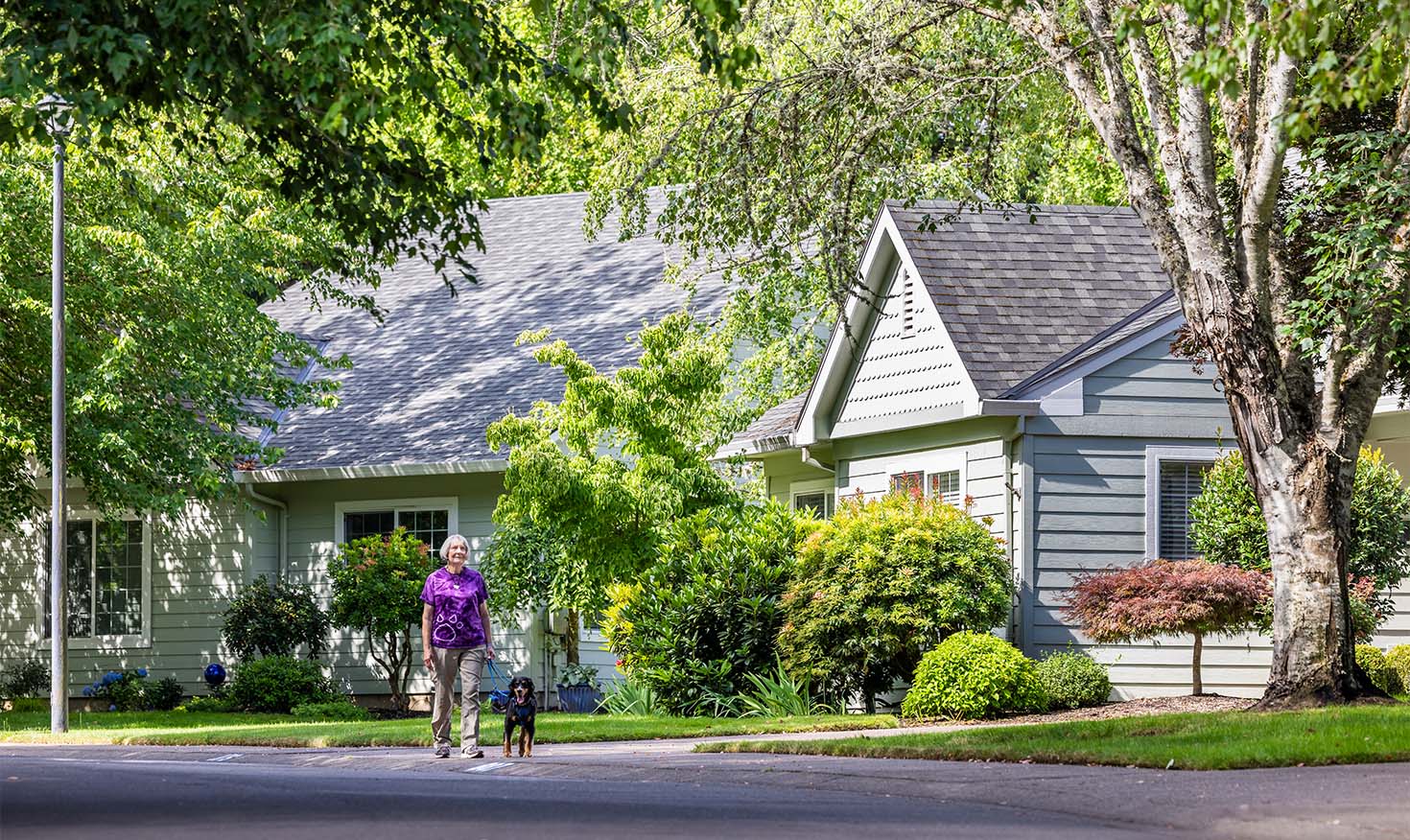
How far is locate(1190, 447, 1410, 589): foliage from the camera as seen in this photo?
18188 mm

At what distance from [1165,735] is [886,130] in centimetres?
620

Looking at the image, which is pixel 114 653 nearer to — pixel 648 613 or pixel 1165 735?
pixel 648 613

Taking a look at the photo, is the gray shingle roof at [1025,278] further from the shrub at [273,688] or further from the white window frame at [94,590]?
the white window frame at [94,590]

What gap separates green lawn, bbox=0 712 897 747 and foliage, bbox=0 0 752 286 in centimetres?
532

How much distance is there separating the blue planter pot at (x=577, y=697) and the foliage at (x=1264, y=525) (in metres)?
8.17

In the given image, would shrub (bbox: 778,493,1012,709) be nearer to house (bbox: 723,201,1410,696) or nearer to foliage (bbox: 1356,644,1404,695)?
house (bbox: 723,201,1410,696)

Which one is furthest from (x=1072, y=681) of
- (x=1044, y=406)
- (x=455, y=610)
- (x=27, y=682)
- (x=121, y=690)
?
(x=27, y=682)

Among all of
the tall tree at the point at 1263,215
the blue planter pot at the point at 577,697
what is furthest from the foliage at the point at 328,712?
the tall tree at the point at 1263,215

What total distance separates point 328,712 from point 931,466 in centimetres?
767

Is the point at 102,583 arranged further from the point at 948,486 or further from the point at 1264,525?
the point at 1264,525

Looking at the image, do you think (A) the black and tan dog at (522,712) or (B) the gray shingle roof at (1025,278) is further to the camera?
(B) the gray shingle roof at (1025,278)

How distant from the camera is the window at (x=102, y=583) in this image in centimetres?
2591

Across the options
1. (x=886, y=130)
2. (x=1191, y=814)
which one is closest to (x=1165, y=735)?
(x=1191, y=814)

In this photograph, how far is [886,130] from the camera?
54.5 ft
